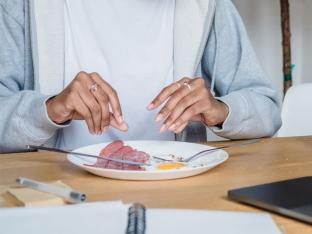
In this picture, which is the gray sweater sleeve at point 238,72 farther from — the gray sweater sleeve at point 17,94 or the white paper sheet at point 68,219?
the white paper sheet at point 68,219

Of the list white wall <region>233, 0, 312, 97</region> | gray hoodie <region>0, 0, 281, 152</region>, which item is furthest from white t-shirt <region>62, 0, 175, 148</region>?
white wall <region>233, 0, 312, 97</region>

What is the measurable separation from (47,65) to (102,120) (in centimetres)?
37

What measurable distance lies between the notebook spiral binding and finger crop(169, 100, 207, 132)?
0.39 metres

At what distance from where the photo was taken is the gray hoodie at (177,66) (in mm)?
970

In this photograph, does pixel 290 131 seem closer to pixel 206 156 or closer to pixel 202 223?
pixel 206 156

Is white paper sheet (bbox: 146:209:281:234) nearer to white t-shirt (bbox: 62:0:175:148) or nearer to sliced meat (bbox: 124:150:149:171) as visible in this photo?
sliced meat (bbox: 124:150:149:171)

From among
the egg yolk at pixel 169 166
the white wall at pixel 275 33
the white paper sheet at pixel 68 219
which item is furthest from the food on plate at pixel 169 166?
the white wall at pixel 275 33

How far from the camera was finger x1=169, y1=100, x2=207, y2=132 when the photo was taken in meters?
0.88

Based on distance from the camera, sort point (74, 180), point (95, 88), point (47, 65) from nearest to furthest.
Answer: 1. point (74, 180)
2. point (95, 88)
3. point (47, 65)

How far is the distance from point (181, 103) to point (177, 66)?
0.39 m

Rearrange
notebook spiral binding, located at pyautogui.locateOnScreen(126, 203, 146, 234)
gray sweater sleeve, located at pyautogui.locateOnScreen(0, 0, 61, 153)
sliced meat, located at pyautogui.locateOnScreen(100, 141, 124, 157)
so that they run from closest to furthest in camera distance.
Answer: notebook spiral binding, located at pyautogui.locateOnScreen(126, 203, 146, 234) < sliced meat, located at pyautogui.locateOnScreen(100, 141, 124, 157) < gray sweater sleeve, located at pyautogui.locateOnScreen(0, 0, 61, 153)

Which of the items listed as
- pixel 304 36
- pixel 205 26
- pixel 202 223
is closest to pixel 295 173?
pixel 202 223

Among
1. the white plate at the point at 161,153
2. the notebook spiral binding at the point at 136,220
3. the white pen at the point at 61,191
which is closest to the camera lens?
the notebook spiral binding at the point at 136,220

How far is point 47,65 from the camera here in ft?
3.79
